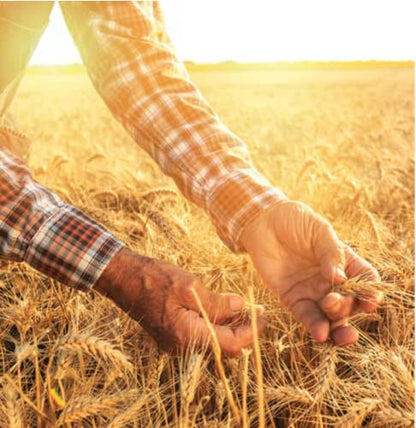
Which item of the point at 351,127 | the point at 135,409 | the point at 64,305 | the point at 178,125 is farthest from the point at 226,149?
the point at 351,127

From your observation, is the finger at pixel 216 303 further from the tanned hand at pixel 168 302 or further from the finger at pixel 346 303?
the finger at pixel 346 303

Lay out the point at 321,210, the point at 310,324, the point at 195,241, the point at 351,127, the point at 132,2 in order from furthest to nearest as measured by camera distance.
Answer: the point at 351,127
the point at 321,210
the point at 195,241
the point at 132,2
the point at 310,324

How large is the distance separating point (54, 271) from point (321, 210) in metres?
1.46

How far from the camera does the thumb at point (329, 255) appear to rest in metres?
1.13

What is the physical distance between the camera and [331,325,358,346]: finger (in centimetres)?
108

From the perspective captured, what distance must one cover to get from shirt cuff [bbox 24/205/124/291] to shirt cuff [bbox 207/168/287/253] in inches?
17.4

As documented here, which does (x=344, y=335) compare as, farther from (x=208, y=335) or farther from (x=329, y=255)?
(x=208, y=335)

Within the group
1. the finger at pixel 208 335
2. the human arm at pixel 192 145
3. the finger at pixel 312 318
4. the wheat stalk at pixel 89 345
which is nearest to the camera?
the wheat stalk at pixel 89 345

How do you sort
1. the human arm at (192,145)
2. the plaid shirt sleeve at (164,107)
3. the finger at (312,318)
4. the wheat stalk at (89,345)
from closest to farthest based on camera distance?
1. the wheat stalk at (89,345)
2. the finger at (312,318)
3. the human arm at (192,145)
4. the plaid shirt sleeve at (164,107)

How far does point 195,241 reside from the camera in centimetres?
165

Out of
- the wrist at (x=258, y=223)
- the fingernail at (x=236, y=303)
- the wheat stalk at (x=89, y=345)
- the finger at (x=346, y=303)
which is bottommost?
the finger at (x=346, y=303)

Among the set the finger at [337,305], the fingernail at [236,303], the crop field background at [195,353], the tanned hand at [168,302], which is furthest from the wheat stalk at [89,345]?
the finger at [337,305]

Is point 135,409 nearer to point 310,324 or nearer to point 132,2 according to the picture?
point 310,324

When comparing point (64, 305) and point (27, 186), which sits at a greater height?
point (27, 186)
